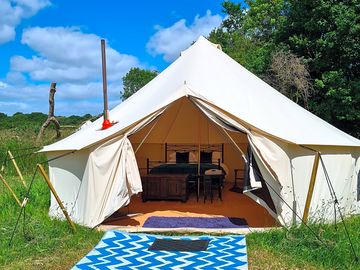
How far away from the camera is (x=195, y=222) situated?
5.72 m

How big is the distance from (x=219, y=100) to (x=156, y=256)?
2.18 m

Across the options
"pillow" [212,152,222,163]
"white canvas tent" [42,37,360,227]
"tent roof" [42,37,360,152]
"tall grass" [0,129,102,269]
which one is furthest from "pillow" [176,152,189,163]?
"tall grass" [0,129,102,269]

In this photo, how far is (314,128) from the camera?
607 centimetres

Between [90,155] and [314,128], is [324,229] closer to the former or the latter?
[314,128]

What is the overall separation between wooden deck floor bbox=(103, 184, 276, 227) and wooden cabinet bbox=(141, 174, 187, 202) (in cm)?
10

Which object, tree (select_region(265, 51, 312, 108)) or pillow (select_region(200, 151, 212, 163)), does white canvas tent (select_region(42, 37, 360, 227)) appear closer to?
pillow (select_region(200, 151, 212, 163))

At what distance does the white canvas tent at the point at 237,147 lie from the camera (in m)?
5.24

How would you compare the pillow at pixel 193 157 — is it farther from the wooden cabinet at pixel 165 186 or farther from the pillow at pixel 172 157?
the wooden cabinet at pixel 165 186

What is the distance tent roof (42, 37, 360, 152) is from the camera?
5410mm

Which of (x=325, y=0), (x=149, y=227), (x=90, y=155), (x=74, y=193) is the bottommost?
(x=149, y=227)

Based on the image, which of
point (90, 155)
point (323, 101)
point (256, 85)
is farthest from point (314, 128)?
point (323, 101)

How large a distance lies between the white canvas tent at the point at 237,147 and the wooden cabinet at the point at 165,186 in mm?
1267

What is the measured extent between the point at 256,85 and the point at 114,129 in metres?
2.44

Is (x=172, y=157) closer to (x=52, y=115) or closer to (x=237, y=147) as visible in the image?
(x=237, y=147)
